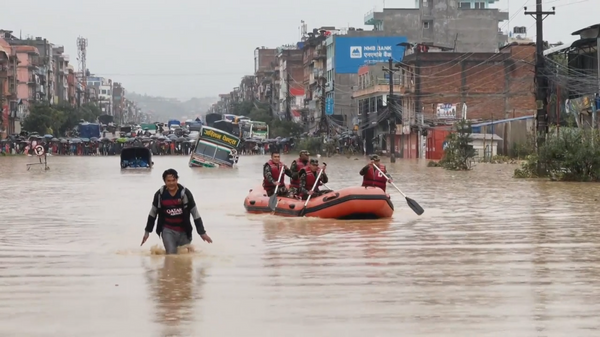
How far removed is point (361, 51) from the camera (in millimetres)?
115000

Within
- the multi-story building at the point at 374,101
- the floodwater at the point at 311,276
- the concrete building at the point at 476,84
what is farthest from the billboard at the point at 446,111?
the floodwater at the point at 311,276

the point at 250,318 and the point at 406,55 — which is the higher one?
the point at 406,55

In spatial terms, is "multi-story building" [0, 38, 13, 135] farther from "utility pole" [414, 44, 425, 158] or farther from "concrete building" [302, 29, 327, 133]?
"utility pole" [414, 44, 425, 158]

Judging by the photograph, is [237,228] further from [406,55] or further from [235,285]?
[406,55]

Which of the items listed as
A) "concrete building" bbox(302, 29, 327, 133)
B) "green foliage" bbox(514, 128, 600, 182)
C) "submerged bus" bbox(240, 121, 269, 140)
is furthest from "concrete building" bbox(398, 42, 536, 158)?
"green foliage" bbox(514, 128, 600, 182)

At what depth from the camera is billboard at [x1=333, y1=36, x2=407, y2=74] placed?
362 feet

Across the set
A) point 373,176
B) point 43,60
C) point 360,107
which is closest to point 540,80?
point 373,176

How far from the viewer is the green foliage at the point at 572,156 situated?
36.9 metres

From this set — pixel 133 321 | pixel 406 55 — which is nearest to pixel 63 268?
pixel 133 321

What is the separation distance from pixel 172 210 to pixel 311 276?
2450mm

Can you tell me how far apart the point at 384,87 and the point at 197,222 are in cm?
8001

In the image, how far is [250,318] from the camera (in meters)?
10.3

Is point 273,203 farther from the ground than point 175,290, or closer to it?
farther from the ground

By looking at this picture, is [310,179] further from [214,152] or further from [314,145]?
[314,145]
